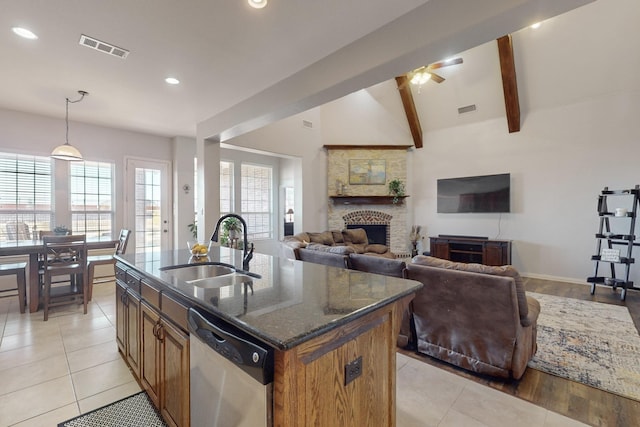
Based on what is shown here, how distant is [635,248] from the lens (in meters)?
4.73

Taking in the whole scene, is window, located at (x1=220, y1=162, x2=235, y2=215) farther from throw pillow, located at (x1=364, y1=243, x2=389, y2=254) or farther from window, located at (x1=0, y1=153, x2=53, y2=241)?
throw pillow, located at (x1=364, y1=243, x2=389, y2=254)

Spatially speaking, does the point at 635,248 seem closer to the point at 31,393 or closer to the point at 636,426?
the point at 636,426

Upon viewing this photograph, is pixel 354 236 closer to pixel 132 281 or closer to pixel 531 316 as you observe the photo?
pixel 531 316

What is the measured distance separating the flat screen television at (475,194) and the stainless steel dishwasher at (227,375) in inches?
247

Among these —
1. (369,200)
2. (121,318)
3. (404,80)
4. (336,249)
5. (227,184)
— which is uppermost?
(404,80)

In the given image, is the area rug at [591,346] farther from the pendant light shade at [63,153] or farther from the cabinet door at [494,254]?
the pendant light shade at [63,153]

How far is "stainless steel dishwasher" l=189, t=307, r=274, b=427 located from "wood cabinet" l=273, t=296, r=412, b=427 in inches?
2.3

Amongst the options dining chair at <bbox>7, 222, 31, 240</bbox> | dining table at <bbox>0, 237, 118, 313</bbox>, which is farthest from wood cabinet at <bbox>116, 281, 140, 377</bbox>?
dining chair at <bbox>7, 222, 31, 240</bbox>

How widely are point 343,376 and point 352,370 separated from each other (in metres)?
0.05

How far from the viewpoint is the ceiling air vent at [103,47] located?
2.57 m

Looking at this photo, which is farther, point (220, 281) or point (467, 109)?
point (467, 109)

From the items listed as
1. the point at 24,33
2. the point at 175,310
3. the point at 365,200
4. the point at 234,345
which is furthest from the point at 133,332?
the point at 365,200

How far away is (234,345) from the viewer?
102 centimetres

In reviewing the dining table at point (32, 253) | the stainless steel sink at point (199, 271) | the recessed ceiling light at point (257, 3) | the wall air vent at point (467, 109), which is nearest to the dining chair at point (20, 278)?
the dining table at point (32, 253)
